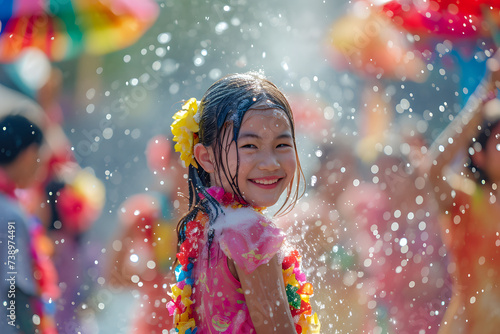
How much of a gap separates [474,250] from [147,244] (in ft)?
5.07

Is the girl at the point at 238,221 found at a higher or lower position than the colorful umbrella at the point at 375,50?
lower

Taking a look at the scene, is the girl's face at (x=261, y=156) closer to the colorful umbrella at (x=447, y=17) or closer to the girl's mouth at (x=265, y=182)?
the girl's mouth at (x=265, y=182)

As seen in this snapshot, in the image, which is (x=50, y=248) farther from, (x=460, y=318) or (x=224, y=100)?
(x=460, y=318)

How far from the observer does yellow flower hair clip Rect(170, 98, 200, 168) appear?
1.36m

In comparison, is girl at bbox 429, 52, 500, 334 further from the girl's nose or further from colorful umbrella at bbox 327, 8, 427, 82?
the girl's nose

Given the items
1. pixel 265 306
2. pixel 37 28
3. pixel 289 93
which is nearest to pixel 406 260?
pixel 289 93

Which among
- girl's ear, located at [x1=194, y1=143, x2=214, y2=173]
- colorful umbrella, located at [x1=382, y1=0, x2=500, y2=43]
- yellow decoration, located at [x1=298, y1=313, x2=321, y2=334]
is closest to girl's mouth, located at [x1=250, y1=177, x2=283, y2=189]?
girl's ear, located at [x1=194, y1=143, x2=214, y2=173]

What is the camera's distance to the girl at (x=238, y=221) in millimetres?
1061

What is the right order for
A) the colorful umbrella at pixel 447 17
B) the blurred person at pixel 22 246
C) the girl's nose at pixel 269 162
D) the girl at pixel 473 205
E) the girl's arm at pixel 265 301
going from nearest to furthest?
the girl's arm at pixel 265 301 → the girl's nose at pixel 269 162 → the blurred person at pixel 22 246 → the girl at pixel 473 205 → the colorful umbrella at pixel 447 17

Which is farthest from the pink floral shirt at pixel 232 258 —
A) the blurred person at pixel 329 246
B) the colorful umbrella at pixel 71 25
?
the colorful umbrella at pixel 71 25

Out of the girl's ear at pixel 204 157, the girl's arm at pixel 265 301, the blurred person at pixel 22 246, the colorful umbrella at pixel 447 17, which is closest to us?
the girl's arm at pixel 265 301

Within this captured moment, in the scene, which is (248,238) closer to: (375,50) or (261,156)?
(261,156)

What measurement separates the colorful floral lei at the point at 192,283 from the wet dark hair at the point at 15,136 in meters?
1.13

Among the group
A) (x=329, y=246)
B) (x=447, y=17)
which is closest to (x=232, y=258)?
(x=329, y=246)
